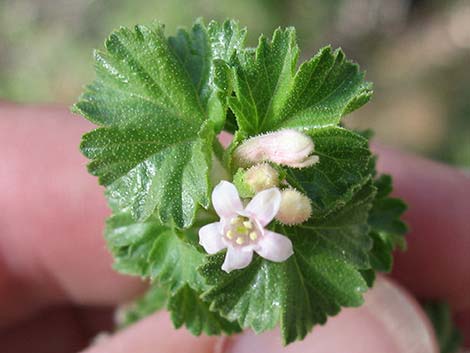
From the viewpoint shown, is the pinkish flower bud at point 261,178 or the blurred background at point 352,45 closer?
the pinkish flower bud at point 261,178

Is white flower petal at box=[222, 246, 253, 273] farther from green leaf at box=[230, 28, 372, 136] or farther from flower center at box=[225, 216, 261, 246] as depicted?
green leaf at box=[230, 28, 372, 136]

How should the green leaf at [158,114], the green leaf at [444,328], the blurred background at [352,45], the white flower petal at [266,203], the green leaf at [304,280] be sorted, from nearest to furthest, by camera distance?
1. the white flower petal at [266,203]
2. the green leaf at [158,114]
3. the green leaf at [304,280]
4. the green leaf at [444,328]
5. the blurred background at [352,45]

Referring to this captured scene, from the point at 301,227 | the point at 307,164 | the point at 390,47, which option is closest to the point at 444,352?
the point at 301,227

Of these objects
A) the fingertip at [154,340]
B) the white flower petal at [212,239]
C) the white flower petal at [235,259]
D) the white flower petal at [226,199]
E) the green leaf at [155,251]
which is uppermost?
the white flower petal at [226,199]

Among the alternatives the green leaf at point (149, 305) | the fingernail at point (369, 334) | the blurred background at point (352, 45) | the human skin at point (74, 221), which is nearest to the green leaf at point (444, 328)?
the human skin at point (74, 221)

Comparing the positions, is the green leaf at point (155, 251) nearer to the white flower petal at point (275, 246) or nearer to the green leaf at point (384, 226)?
the white flower petal at point (275, 246)

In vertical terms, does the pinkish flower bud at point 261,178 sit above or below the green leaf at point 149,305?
above
